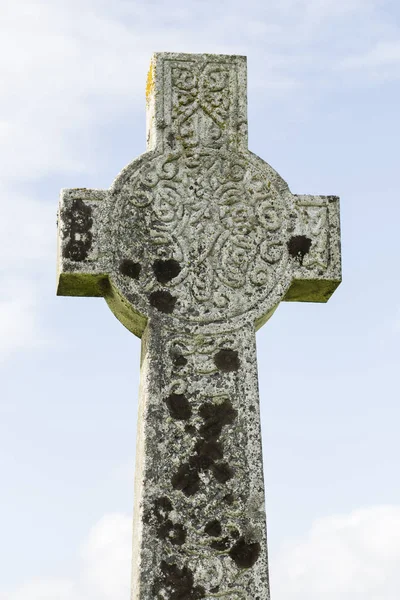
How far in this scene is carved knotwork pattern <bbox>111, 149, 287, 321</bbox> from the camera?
7.49 metres

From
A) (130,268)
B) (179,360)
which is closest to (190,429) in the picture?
(179,360)

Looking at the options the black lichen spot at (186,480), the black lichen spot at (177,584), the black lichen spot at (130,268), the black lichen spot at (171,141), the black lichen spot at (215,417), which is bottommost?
the black lichen spot at (177,584)

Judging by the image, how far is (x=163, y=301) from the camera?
293 inches

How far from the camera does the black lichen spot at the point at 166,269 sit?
7.46 meters

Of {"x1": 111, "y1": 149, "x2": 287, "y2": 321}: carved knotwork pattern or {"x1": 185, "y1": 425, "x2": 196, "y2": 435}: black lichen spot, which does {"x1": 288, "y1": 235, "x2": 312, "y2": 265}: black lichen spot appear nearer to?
{"x1": 111, "y1": 149, "x2": 287, "y2": 321}: carved knotwork pattern

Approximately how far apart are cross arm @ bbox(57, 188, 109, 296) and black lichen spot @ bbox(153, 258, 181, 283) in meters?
0.30

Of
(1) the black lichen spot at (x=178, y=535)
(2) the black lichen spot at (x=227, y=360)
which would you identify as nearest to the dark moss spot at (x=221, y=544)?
(1) the black lichen spot at (x=178, y=535)

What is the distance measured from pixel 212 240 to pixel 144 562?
195 centimetres

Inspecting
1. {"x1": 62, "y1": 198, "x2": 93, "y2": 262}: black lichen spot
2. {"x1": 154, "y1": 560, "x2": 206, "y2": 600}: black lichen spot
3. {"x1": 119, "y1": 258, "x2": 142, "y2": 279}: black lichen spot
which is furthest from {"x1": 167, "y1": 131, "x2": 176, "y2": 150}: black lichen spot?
{"x1": 154, "y1": 560, "x2": 206, "y2": 600}: black lichen spot

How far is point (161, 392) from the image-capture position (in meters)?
7.26

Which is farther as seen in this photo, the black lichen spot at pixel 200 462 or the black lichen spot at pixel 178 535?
the black lichen spot at pixel 200 462

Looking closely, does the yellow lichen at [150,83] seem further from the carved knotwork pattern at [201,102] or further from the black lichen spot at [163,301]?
the black lichen spot at [163,301]

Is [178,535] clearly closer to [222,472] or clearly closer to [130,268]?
[222,472]

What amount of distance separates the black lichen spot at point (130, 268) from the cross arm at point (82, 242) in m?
0.10
